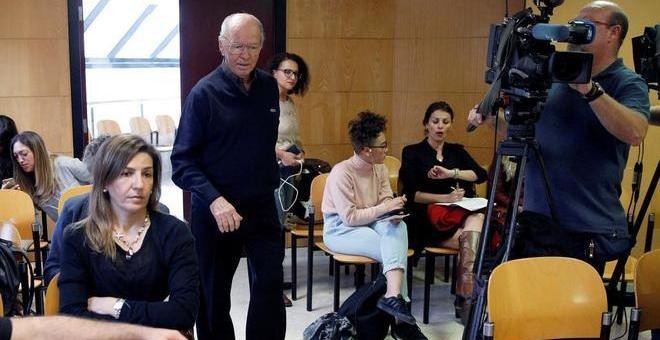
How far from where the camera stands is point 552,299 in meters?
2.12

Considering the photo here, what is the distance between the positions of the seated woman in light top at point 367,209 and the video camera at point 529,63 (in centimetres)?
133

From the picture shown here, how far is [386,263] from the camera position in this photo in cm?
329

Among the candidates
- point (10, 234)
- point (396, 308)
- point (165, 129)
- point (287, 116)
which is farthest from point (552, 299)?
point (165, 129)

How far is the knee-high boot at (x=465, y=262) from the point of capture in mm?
3525

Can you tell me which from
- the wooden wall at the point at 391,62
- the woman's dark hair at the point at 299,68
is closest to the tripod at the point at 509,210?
the woman's dark hair at the point at 299,68

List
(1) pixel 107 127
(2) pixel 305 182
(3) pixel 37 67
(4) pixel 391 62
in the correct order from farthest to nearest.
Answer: (1) pixel 107 127 → (4) pixel 391 62 → (3) pixel 37 67 → (2) pixel 305 182

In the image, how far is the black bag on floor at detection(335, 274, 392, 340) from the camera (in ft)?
10.6

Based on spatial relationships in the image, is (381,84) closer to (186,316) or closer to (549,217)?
(549,217)

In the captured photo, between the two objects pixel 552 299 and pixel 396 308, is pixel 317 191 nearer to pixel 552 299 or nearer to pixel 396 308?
pixel 396 308

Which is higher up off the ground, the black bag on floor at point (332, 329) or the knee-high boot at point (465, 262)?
the knee-high boot at point (465, 262)

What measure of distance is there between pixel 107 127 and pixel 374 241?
4195 millimetres

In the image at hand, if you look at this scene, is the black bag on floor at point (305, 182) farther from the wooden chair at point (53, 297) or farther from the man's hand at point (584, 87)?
the man's hand at point (584, 87)

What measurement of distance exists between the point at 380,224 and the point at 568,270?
1417 millimetres

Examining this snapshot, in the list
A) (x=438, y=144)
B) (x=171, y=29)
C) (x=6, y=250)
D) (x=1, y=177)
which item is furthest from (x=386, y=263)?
(x=171, y=29)
